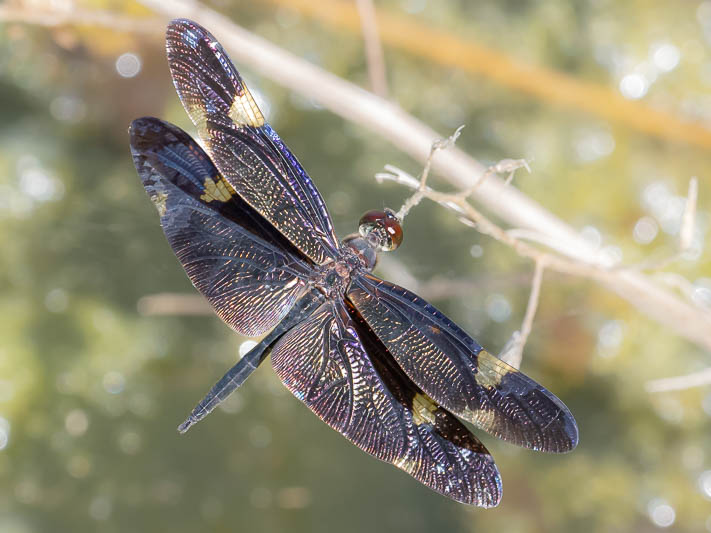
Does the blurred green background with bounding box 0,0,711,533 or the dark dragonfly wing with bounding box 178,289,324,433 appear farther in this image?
the blurred green background with bounding box 0,0,711,533

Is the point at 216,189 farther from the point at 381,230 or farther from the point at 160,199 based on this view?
the point at 381,230

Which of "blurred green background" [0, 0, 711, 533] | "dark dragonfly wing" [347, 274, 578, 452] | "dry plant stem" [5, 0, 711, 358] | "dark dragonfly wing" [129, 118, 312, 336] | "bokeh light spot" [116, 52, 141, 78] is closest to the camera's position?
"dark dragonfly wing" [347, 274, 578, 452]

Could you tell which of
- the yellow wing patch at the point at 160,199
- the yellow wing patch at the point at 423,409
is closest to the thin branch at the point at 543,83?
the yellow wing patch at the point at 160,199

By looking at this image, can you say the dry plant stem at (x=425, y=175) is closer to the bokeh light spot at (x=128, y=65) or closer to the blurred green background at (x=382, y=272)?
the blurred green background at (x=382, y=272)

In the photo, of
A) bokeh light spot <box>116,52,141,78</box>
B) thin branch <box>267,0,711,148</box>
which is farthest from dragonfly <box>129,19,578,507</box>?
thin branch <box>267,0,711,148</box>

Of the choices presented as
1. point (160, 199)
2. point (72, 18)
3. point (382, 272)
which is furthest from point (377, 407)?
point (72, 18)

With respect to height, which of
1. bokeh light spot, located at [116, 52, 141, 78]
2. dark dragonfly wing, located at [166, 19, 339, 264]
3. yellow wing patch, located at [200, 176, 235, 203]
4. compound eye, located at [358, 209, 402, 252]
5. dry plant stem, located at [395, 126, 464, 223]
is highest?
bokeh light spot, located at [116, 52, 141, 78]

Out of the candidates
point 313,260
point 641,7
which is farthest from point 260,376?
point 641,7

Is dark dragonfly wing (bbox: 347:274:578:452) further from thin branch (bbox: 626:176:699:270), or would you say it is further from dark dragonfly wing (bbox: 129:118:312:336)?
thin branch (bbox: 626:176:699:270)

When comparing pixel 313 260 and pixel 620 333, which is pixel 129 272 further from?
pixel 620 333
